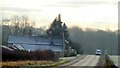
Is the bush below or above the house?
below

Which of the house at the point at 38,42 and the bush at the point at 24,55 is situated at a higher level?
the house at the point at 38,42

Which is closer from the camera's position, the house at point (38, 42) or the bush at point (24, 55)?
the bush at point (24, 55)

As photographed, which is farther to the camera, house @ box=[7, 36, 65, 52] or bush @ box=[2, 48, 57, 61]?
house @ box=[7, 36, 65, 52]

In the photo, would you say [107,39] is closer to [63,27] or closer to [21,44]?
[21,44]

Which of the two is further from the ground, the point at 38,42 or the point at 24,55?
the point at 38,42

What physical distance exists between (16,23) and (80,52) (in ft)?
78.0

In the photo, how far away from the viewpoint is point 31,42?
104 metres

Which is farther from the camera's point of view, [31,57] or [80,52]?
[80,52]

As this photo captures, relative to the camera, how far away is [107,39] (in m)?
70.1

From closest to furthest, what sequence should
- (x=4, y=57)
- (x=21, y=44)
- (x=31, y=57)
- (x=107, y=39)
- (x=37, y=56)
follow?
(x=4, y=57)
(x=31, y=57)
(x=37, y=56)
(x=107, y=39)
(x=21, y=44)

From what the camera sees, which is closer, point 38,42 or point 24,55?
point 24,55

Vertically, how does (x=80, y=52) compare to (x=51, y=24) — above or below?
below

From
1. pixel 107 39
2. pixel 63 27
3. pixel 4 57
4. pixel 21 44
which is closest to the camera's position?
pixel 4 57

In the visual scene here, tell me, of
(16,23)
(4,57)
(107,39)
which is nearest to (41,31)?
(16,23)
